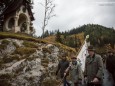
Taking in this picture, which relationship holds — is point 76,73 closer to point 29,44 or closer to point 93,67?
point 93,67

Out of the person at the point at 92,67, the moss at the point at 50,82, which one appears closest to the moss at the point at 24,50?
the moss at the point at 50,82

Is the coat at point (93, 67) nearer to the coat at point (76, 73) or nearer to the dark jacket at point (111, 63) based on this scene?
the dark jacket at point (111, 63)

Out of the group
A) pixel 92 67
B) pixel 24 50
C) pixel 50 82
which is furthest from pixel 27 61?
pixel 92 67

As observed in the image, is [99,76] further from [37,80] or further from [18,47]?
[18,47]

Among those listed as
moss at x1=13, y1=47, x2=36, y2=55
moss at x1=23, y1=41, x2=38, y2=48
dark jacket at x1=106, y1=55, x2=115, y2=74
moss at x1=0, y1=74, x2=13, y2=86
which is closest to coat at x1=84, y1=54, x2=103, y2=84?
dark jacket at x1=106, y1=55, x2=115, y2=74

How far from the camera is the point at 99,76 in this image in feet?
24.5

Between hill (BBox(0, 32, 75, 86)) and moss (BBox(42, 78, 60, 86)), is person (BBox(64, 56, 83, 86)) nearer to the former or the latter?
hill (BBox(0, 32, 75, 86))

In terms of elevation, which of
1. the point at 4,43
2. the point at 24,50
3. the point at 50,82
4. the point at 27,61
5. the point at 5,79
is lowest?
the point at 50,82

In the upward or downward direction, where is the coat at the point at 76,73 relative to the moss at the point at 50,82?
upward

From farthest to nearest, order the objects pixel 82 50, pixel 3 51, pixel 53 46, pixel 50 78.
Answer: pixel 53 46 → pixel 3 51 → pixel 50 78 → pixel 82 50

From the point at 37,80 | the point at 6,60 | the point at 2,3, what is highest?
the point at 2,3

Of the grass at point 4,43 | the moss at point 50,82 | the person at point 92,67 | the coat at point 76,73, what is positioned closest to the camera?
the person at point 92,67

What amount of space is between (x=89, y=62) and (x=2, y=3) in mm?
28517

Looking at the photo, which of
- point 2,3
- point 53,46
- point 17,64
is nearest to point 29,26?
point 2,3
